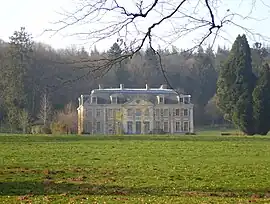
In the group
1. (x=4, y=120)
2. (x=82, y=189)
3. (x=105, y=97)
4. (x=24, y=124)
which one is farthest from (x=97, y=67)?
(x=105, y=97)

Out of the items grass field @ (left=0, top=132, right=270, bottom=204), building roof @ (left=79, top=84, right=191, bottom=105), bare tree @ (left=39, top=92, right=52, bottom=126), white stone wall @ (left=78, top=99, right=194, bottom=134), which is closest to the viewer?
grass field @ (left=0, top=132, right=270, bottom=204)

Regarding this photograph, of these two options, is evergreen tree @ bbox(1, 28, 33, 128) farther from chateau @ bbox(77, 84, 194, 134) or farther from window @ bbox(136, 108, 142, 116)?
window @ bbox(136, 108, 142, 116)

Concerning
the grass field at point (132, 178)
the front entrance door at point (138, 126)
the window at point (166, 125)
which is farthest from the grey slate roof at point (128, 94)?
the grass field at point (132, 178)

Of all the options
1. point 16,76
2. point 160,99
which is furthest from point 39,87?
point 160,99

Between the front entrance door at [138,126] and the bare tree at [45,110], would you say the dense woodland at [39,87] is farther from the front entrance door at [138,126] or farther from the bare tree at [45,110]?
the front entrance door at [138,126]

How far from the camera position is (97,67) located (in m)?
7.30

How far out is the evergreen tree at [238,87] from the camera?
61.4 meters

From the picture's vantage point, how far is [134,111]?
7906 cm

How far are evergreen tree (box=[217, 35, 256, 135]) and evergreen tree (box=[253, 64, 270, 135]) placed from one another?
2.32 ft

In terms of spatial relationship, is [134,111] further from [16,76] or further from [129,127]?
[16,76]

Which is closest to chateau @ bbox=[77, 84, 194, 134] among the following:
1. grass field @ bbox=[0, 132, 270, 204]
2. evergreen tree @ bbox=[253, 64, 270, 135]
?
evergreen tree @ bbox=[253, 64, 270, 135]

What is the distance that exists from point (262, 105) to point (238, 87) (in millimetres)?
3851

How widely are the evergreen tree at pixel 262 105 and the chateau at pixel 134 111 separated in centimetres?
1694

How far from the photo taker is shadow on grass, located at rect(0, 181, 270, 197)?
45.0ft
